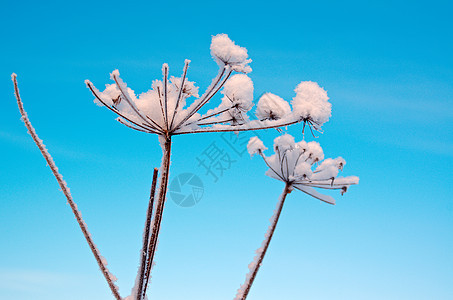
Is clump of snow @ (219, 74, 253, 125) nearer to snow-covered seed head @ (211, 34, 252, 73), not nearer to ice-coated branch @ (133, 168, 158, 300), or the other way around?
snow-covered seed head @ (211, 34, 252, 73)

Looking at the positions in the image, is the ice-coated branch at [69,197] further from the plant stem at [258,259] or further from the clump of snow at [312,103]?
the clump of snow at [312,103]

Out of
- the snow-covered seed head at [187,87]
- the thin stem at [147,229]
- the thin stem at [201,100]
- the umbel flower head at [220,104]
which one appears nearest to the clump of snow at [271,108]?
the umbel flower head at [220,104]

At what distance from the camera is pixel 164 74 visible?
12.4ft

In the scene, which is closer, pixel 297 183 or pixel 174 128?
pixel 174 128

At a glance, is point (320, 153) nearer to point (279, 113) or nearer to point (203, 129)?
point (279, 113)

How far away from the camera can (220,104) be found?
14.8 ft

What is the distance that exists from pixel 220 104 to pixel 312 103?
979mm

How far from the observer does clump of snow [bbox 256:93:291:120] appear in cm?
438

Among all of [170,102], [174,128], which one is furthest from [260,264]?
[170,102]

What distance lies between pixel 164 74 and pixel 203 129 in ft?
2.19

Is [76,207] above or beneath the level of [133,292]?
above

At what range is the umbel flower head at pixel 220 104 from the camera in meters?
3.99

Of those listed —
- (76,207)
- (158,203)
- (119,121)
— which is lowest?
(76,207)

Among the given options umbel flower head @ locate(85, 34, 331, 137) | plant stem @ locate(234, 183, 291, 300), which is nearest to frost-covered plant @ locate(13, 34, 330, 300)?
umbel flower head @ locate(85, 34, 331, 137)
